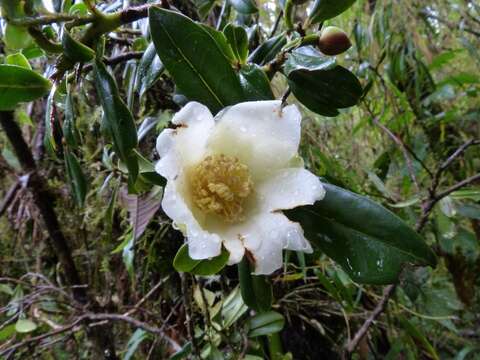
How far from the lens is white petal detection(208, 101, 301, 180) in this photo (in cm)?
47

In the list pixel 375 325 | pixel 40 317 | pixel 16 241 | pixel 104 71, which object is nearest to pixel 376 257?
pixel 104 71

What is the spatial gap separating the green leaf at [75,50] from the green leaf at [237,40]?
0.17m

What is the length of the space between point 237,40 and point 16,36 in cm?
25

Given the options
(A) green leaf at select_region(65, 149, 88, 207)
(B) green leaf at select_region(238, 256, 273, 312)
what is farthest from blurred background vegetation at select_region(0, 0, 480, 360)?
(B) green leaf at select_region(238, 256, 273, 312)

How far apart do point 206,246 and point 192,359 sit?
407 mm

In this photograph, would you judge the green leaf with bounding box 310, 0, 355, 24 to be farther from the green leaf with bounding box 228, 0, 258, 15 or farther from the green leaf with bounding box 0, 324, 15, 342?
the green leaf with bounding box 0, 324, 15, 342

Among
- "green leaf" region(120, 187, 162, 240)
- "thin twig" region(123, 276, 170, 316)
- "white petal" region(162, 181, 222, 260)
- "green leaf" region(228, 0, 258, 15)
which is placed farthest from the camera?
"thin twig" region(123, 276, 170, 316)

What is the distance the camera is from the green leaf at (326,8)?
0.48 meters

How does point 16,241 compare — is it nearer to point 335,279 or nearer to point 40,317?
point 40,317

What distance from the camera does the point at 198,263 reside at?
19.2 inches

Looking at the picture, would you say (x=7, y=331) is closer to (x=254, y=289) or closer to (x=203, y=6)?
(x=254, y=289)

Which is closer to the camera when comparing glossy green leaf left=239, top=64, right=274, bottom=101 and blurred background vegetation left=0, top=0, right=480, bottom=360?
glossy green leaf left=239, top=64, right=274, bottom=101

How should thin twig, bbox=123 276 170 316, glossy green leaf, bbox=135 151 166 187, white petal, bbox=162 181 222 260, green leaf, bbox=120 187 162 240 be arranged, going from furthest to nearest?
1. thin twig, bbox=123 276 170 316
2. green leaf, bbox=120 187 162 240
3. glossy green leaf, bbox=135 151 166 187
4. white petal, bbox=162 181 222 260

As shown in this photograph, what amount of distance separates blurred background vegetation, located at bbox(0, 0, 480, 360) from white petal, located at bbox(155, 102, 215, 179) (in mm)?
163
